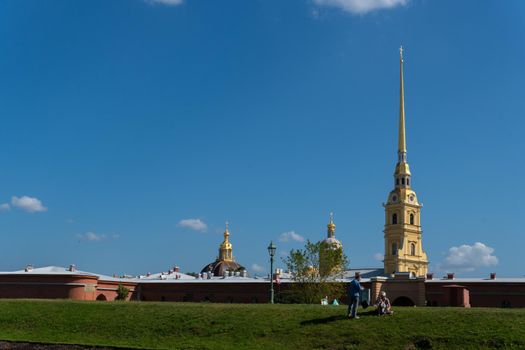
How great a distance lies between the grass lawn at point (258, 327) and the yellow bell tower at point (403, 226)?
65.6 metres

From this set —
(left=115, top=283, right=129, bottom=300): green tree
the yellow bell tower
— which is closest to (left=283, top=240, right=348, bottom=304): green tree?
(left=115, top=283, right=129, bottom=300): green tree

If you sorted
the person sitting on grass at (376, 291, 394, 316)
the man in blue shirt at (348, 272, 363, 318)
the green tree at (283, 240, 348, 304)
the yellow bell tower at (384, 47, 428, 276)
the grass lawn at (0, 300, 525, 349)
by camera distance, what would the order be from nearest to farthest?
the grass lawn at (0, 300, 525, 349) → the man in blue shirt at (348, 272, 363, 318) → the person sitting on grass at (376, 291, 394, 316) → the green tree at (283, 240, 348, 304) → the yellow bell tower at (384, 47, 428, 276)

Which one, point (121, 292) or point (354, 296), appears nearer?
point (354, 296)

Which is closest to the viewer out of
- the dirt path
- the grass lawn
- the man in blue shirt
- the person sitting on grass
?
the grass lawn

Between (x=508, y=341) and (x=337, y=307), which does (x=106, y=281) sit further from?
(x=508, y=341)

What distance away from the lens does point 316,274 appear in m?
56.8

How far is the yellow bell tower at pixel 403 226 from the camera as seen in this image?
95.4 meters

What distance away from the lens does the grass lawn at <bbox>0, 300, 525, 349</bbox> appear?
25125 millimetres

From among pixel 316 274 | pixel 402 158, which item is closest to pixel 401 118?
pixel 402 158

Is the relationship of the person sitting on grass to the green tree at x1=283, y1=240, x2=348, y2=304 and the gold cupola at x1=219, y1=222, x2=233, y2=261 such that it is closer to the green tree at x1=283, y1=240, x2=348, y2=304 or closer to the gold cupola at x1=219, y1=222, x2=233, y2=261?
the green tree at x1=283, y1=240, x2=348, y2=304

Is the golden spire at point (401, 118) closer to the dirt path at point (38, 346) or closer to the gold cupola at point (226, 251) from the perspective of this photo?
the gold cupola at point (226, 251)

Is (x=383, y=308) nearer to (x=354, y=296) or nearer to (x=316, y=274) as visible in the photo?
(x=354, y=296)

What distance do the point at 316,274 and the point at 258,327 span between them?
2871 centimetres

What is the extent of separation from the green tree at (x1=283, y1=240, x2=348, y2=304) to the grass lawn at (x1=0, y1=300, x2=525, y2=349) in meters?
22.0
